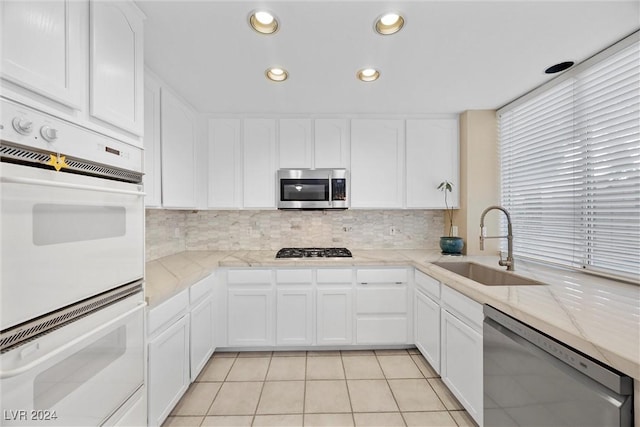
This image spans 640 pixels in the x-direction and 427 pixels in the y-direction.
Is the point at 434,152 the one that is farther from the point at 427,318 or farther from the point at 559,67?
the point at 427,318

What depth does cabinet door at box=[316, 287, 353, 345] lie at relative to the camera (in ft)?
8.32

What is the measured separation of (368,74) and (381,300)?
6.43 feet

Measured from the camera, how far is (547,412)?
109cm

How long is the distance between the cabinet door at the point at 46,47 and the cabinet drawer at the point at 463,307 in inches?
84.1

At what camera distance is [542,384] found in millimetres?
1121

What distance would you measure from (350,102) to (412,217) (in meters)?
1.50

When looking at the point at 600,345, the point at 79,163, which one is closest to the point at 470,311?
the point at 600,345

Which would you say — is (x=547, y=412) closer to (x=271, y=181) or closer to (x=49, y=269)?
(x=49, y=269)

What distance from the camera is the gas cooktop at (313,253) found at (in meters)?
2.63

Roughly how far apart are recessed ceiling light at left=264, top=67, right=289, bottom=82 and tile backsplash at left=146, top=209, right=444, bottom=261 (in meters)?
1.49

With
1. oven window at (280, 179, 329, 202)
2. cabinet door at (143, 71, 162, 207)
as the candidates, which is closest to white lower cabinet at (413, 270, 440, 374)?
oven window at (280, 179, 329, 202)

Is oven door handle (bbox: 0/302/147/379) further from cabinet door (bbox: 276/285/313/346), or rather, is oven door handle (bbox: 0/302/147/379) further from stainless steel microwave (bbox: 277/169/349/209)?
stainless steel microwave (bbox: 277/169/349/209)

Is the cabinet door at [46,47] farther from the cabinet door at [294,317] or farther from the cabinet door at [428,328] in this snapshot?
the cabinet door at [428,328]

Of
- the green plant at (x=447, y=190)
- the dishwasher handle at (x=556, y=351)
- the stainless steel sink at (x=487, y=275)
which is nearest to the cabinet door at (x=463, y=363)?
the dishwasher handle at (x=556, y=351)
